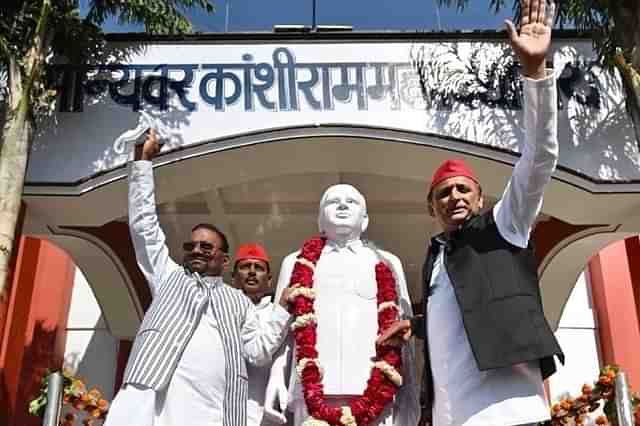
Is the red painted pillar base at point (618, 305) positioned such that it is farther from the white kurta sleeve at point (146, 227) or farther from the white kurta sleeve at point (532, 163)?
the white kurta sleeve at point (146, 227)

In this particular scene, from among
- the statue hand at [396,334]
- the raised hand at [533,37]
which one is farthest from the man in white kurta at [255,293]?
the raised hand at [533,37]

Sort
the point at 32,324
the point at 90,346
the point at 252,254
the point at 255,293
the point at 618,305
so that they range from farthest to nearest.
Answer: the point at 90,346 → the point at 618,305 → the point at 32,324 → the point at 252,254 → the point at 255,293

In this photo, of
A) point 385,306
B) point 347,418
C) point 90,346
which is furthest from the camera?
point 90,346

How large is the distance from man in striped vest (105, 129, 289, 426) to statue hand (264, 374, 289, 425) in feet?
0.49

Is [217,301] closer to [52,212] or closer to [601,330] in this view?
[52,212]

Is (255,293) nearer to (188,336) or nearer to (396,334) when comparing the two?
(188,336)

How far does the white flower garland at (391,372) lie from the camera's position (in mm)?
3465

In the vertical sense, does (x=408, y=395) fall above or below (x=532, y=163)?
below

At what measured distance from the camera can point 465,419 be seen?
2736 millimetres

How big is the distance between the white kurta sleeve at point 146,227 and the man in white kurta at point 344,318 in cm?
66

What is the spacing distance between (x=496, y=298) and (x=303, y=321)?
1.20 m

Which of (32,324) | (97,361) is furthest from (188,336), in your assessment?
(97,361)

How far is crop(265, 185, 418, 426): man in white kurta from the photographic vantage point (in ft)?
11.8

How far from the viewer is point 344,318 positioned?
3.74m
